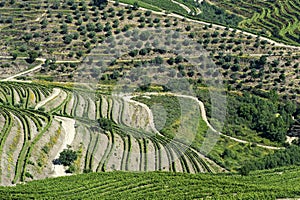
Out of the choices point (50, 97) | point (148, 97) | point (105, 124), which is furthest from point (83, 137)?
point (148, 97)

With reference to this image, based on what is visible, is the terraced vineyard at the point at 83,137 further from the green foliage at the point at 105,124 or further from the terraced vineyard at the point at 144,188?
the terraced vineyard at the point at 144,188

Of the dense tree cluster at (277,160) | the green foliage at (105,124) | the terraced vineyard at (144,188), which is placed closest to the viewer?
the terraced vineyard at (144,188)

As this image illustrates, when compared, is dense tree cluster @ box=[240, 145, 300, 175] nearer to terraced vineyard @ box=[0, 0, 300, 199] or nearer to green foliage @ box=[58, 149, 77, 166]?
terraced vineyard @ box=[0, 0, 300, 199]

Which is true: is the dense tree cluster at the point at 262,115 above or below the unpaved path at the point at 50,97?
below

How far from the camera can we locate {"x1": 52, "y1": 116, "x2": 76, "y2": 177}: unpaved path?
82188 millimetres

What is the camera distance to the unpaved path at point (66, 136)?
82.2 metres

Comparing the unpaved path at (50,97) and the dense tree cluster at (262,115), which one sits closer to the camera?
the unpaved path at (50,97)

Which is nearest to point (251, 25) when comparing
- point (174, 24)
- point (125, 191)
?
point (174, 24)

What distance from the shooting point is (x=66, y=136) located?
90438mm

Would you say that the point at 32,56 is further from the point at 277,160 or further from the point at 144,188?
the point at 144,188

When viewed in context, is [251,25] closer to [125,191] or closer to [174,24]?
[174,24]

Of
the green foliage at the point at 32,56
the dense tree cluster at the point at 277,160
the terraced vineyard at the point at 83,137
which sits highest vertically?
the terraced vineyard at the point at 83,137

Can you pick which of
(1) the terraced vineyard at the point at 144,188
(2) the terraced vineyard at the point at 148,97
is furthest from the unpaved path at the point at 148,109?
(1) the terraced vineyard at the point at 144,188

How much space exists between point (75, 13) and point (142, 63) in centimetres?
2479
